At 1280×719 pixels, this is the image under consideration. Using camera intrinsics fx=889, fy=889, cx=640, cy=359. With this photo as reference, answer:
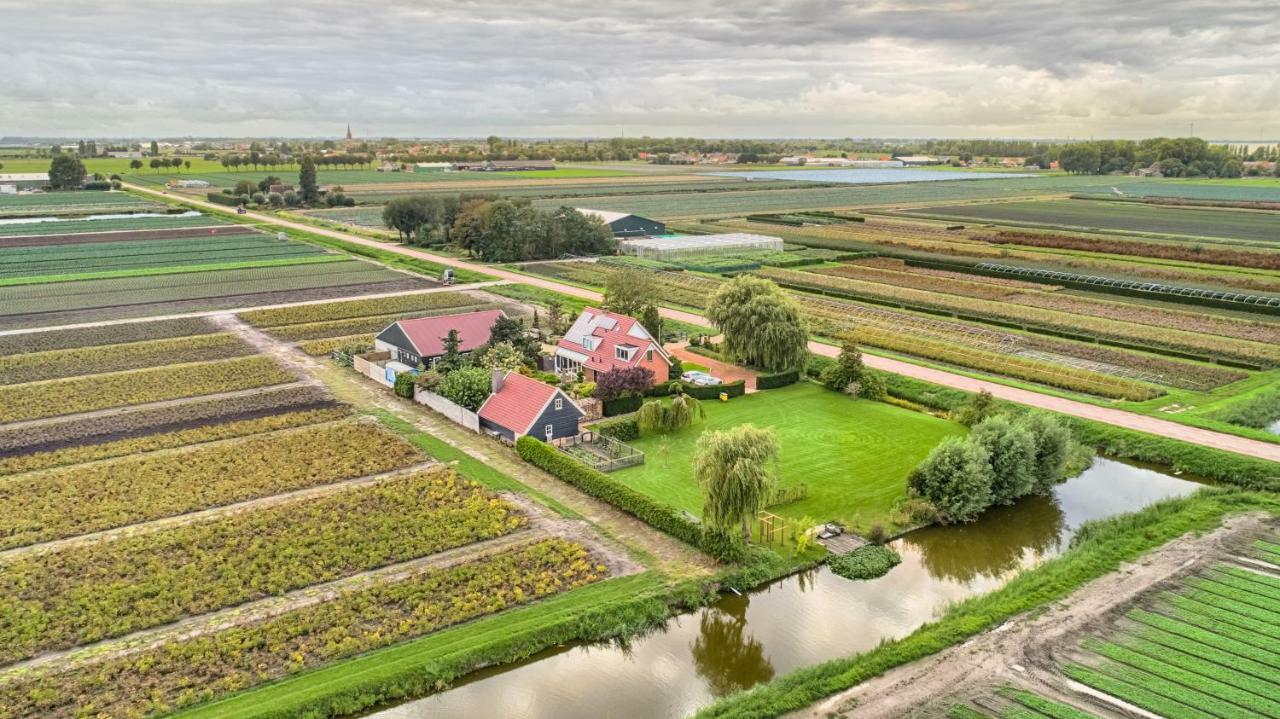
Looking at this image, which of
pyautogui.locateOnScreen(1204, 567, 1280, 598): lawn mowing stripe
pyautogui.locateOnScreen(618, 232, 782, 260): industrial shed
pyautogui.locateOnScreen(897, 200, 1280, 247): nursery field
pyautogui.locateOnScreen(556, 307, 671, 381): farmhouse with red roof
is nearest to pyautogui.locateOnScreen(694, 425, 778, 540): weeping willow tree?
pyautogui.locateOnScreen(1204, 567, 1280, 598): lawn mowing stripe

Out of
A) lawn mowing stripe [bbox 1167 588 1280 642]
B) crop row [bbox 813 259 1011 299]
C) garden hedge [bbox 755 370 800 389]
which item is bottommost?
lawn mowing stripe [bbox 1167 588 1280 642]

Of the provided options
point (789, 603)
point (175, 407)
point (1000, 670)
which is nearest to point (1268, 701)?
point (1000, 670)

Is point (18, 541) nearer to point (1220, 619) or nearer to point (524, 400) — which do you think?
point (524, 400)

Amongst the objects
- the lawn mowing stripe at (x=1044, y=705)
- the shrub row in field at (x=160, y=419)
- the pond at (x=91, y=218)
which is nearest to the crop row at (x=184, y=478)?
the shrub row in field at (x=160, y=419)

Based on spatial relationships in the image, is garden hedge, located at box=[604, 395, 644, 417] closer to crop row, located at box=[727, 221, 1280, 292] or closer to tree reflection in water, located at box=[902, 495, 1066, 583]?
tree reflection in water, located at box=[902, 495, 1066, 583]

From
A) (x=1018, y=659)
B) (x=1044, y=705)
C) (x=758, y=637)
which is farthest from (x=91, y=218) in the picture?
(x=1044, y=705)
